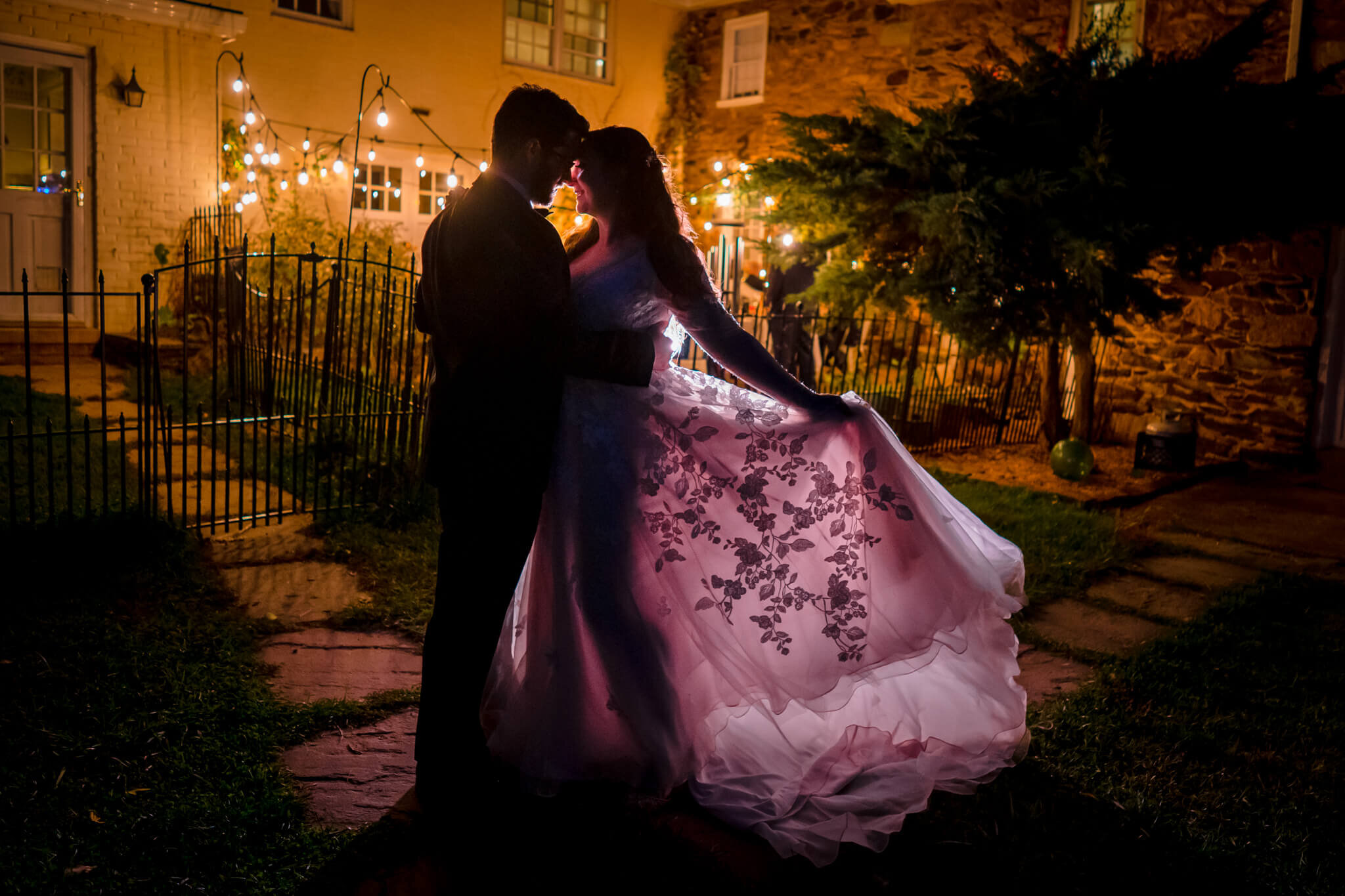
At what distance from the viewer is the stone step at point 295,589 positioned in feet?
13.0

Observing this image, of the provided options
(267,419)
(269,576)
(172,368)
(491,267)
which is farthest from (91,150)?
(491,267)

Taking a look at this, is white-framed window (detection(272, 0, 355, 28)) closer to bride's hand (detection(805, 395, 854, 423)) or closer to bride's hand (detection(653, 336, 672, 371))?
bride's hand (detection(653, 336, 672, 371))

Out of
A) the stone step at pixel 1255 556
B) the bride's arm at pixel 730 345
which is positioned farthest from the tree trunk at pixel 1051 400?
the bride's arm at pixel 730 345

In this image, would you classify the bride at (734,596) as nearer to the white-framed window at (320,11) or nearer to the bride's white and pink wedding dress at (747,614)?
the bride's white and pink wedding dress at (747,614)

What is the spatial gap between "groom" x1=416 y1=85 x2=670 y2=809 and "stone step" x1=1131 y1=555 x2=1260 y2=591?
374cm

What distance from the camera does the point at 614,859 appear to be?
2.35 meters

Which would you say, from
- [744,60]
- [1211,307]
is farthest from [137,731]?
[744,60]

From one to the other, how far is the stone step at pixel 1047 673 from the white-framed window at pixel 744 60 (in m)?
11.8

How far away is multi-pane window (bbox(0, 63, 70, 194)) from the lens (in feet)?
32.1

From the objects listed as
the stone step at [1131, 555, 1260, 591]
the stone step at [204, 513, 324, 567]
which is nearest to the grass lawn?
the stone step at [204, 513, 324, 567]

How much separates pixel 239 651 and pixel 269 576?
873 millimetres

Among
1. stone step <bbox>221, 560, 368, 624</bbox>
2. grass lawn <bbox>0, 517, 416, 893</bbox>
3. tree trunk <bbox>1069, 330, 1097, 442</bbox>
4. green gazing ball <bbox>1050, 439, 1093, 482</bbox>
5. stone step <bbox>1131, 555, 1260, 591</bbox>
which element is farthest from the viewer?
tree trunk <bbox>1069, 330, 1097, 442</bbox>

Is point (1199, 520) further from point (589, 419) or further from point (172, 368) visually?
point (172, 368)

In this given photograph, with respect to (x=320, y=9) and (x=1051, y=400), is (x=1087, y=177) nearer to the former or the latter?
(x=1051, y=400)
